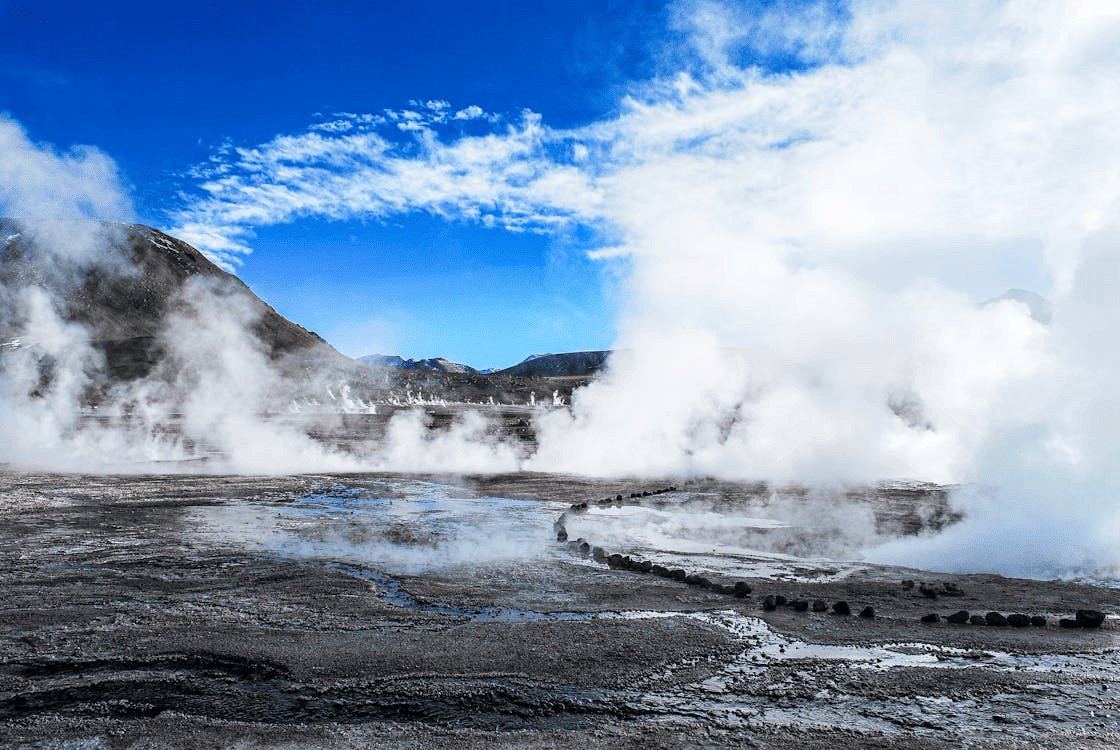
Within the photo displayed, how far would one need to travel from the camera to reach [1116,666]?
7691mm

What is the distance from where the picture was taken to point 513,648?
8023mm

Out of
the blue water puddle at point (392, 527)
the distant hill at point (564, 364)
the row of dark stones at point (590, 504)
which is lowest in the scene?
the blue water puddle at point (392, 527)

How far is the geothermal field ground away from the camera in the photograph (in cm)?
618

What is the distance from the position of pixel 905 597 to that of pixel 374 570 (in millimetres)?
8416

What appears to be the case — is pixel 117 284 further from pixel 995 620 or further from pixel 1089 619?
pixel 1089 619

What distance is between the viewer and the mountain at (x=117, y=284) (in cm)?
9688

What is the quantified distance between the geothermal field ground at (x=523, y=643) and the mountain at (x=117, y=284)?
8589cm

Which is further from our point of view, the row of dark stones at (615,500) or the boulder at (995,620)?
the row of dark stones at (615,500)

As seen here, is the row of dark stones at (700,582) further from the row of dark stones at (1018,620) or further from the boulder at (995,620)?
the boulder at (995,620)

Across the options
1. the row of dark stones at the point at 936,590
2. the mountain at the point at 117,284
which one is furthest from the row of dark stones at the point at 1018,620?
the mountain at the point at 117,284

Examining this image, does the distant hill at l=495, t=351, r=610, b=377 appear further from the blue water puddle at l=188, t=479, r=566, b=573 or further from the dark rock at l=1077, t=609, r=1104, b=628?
the dark rock at l=1077, t=609, r=1104, b=628

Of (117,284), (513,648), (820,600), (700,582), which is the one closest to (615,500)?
(700,582)

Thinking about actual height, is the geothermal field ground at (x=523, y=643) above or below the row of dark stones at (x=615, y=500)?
below

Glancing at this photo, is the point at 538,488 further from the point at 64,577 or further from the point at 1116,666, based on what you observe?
the point at 1116,666
